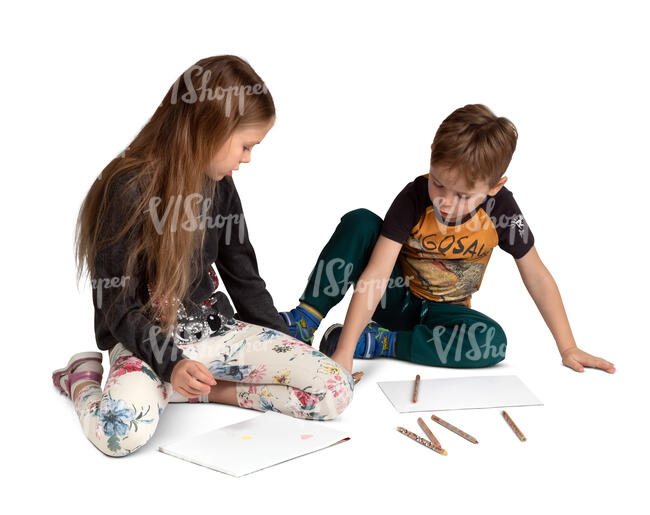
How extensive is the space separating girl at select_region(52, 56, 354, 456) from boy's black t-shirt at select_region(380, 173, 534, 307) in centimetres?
51

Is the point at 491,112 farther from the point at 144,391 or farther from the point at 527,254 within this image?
the point at 144,391

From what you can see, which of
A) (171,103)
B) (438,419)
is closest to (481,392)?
(438,419)

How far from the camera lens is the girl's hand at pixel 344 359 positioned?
2.34 meters

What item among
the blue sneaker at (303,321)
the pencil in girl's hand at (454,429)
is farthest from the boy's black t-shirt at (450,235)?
the pencil in girl's hand at (454,429)

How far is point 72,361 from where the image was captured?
7.37ft

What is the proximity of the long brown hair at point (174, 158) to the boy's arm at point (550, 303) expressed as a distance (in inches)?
37.6

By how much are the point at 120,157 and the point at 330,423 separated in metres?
0.79

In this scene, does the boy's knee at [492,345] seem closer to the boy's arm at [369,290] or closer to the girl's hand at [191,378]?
the boy's arm at [369,290]

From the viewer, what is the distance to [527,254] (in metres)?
2.53

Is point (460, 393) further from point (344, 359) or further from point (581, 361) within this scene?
point (581, 361)

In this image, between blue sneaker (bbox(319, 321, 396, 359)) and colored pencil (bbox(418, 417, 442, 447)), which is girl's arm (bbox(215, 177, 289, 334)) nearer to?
blue sneaker (bbox(319, 321, 396, 359))

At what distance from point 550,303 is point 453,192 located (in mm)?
511

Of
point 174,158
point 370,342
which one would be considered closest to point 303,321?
point 370,342

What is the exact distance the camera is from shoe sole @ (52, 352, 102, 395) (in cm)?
224
